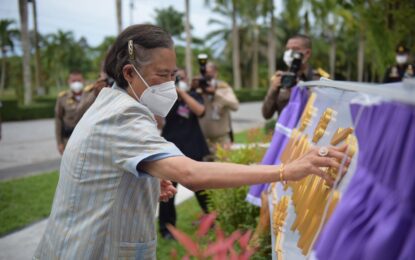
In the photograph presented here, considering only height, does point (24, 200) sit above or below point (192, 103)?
below

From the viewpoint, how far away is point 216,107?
5633mm

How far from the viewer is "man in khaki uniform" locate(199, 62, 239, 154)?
5.57m

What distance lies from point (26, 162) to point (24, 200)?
11.2 ft

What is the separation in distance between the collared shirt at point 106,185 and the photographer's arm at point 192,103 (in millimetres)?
3005

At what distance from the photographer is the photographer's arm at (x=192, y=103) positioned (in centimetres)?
473

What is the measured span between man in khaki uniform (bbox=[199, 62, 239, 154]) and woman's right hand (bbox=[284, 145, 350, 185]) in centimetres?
406

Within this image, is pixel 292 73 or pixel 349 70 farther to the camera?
pixel 349 70

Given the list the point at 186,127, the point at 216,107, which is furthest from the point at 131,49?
the point at 216,107

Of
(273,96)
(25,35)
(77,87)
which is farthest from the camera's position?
(25,35)

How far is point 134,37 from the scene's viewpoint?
1.72 m

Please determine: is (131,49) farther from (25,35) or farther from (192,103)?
(25,35)

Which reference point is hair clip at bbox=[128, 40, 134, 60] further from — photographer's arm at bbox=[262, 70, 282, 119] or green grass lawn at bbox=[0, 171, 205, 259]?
green grass lawn at bbox=[0, 171, 205, 259]

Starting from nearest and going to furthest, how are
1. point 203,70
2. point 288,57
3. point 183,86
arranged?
point 288,57 → point 183,86 → point 203,70

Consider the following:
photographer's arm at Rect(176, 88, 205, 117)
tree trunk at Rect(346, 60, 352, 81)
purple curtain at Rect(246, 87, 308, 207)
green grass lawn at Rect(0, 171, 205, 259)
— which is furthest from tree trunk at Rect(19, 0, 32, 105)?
tree trunk at Rect(346, 60, 352, 81)
